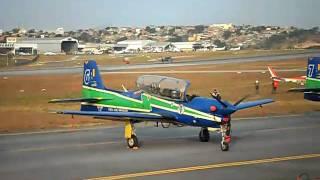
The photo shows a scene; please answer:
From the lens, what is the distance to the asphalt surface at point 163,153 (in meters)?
12.1

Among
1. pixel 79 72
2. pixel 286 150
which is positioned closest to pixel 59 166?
pixel 286 150

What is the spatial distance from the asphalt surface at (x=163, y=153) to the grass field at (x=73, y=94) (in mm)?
4070

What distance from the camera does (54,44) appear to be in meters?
43.6

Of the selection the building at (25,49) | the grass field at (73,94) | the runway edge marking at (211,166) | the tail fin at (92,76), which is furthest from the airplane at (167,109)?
the building at (25,49)

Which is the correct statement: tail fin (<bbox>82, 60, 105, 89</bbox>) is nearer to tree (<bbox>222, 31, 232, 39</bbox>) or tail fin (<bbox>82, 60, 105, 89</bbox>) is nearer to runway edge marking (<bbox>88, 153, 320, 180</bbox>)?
runway edge marking (<bbox>88, 153, 320, 180</bbox>)

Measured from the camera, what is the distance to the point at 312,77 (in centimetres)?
2655

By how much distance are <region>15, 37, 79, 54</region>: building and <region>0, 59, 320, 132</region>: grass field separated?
2.63 metres

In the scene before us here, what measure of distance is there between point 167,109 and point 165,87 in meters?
0.78

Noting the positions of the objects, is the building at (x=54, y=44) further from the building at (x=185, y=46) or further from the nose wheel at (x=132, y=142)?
the building at (x=185, y=46)

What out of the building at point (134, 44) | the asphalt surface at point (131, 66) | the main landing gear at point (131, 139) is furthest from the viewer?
the building at point (134, 44)

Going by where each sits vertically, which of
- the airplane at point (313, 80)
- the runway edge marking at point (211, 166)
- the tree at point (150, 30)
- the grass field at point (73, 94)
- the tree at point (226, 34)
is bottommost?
the grass field at point (73, 94)

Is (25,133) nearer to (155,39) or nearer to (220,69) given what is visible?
(220,69)

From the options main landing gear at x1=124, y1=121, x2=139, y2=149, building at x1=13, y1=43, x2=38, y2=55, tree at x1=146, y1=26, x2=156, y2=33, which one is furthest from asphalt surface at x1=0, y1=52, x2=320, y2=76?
main landing gear at x1=124, y1=121, x2=139, y2=149

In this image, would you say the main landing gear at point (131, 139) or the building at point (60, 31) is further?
the building at point (60, 31)
